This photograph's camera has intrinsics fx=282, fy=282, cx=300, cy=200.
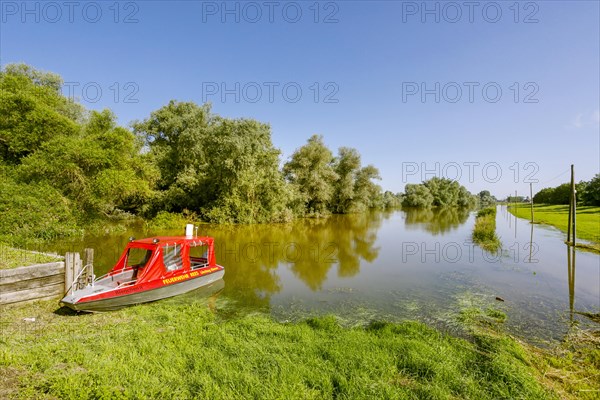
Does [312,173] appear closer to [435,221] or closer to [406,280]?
[435,221]

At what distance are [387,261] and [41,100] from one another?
23.7 metres

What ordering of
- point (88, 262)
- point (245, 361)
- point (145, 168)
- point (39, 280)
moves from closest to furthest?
point (245, 361) < point (39, 280) < point (88, 262) < point (145, 168)

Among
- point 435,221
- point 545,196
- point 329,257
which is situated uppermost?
point 545,196

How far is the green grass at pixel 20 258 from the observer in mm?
9008

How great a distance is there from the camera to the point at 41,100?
1784cm

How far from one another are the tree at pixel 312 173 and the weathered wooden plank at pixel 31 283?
38265 millimetres

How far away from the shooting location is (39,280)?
7.87 meters

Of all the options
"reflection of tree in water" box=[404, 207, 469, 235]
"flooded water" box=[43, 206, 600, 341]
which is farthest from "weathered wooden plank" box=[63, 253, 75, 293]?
"reflection of tree in water" box=[404, 207, 469, 235]

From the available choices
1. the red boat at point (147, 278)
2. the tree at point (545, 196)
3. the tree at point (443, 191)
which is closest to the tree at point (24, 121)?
the red boat at point (147, 278)

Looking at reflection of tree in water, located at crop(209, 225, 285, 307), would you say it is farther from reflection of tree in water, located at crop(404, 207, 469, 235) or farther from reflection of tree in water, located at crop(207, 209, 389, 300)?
reflection of tree in water, located at crop(404, 207, 469, 235)

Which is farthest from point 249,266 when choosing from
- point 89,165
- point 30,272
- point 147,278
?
point 89,165

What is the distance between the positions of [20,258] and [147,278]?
4.92 meters

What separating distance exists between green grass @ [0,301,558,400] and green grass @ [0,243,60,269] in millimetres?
2688

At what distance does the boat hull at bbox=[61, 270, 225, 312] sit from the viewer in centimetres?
737
